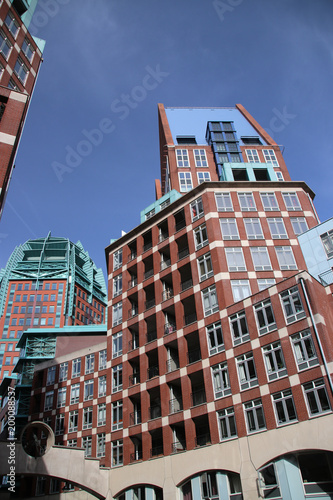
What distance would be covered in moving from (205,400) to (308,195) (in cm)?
2364

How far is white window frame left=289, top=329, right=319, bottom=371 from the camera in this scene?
90.8 feet

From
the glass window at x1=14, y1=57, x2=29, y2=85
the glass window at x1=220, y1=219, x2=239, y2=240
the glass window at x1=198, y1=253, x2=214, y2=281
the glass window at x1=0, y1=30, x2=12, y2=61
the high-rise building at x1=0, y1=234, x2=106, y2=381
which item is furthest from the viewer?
the high-rise building at x1=0, y1=234, x2=106, y2=381

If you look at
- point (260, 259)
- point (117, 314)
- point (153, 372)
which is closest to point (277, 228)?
point (260, 259)

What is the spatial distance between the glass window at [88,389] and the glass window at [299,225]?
3017 cm

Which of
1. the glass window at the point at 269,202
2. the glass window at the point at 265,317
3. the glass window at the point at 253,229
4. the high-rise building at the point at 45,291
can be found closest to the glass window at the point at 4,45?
the glass window at the point at 253,229

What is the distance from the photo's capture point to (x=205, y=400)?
112ft

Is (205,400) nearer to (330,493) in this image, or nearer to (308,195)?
(330,493)

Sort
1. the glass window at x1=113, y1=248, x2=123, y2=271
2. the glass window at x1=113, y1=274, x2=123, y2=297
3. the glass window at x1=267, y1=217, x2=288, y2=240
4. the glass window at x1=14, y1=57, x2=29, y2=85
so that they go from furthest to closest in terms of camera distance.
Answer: the glass window at x1=113, y1=248, x2=123, y2=271 < the glass window at x1=113, y1=274, x2=123, y2=297 < the glass window at x1=267, y1=217, x2=288, y2=240 < the glass window at x1=14, y1=57, x2=29, y2=85

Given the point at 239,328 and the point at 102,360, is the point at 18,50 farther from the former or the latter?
the point at 102,360

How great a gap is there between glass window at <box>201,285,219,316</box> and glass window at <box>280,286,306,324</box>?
6225 millimetres

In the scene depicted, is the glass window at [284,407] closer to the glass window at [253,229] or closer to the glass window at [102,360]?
the glass window at [253,229]

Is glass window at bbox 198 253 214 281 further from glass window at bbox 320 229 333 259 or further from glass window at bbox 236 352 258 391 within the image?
glass window at bbox 320 229 333 259

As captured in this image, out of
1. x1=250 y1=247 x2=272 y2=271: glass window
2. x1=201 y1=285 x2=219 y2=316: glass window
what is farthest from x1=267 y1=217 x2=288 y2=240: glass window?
x1=201 y1=285 x2=219 y2=316: glass window

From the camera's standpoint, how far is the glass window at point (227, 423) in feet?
97.8
